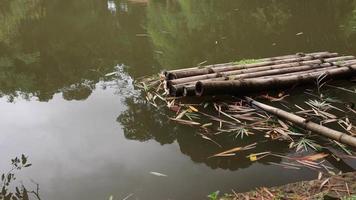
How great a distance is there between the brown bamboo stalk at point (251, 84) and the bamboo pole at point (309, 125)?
0.22 meters

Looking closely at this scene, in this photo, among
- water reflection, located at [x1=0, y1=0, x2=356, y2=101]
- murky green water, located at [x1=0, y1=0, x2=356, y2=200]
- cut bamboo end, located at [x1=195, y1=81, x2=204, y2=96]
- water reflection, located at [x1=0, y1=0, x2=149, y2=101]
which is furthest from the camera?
water reflection, located at [x1=0, y1=0, x2=356, y2=101]

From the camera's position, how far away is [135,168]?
15.4 ft

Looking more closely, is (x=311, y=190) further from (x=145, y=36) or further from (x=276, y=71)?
(x=145, y=36)

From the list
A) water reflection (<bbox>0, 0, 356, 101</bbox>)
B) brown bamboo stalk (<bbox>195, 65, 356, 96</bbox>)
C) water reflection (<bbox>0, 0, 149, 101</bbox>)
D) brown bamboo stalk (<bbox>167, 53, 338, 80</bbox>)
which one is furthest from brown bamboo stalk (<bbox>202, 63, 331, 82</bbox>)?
water reflection (<bbox>0, 0, 149, 101</bbox>)

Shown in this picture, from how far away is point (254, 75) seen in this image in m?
6.43

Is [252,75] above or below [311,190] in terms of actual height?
above

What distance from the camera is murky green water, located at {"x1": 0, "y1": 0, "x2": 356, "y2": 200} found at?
453 centimetres

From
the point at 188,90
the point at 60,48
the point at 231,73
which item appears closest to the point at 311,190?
the point at 188,90

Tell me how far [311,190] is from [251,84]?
95.2 inches

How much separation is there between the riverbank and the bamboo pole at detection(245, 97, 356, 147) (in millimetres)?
A: 548

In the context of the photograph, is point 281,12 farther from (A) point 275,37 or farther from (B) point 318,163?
(B) point 318,163

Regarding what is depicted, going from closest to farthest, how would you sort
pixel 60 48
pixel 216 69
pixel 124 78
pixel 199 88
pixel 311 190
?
pixel 311 190, pixel 199 88, pixel 216 69, pixel 124 78, pixel 60 48

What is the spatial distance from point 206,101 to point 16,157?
2685 millimetres

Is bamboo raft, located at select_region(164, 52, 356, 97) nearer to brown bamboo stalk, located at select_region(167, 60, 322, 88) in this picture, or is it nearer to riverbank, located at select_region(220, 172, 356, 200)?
brown bamboo stalk, located at select_region(167, 60, 322, 88)
